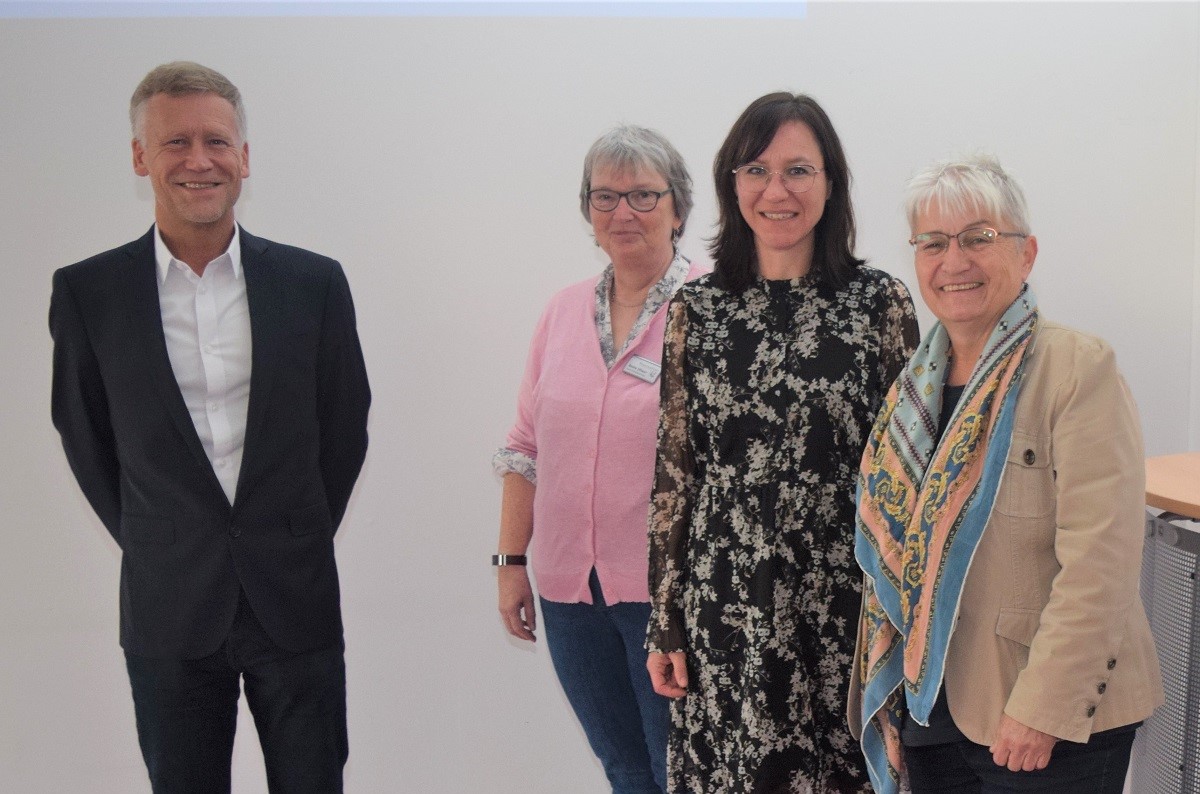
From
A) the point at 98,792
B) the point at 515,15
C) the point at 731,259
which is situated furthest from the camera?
the point at 98,792

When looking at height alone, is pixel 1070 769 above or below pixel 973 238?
below

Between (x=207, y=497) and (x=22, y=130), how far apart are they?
1.58 m

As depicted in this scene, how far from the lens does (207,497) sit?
6.46 ft

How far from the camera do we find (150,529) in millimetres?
1993

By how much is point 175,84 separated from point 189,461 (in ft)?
2.30

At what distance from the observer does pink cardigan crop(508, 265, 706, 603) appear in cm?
209

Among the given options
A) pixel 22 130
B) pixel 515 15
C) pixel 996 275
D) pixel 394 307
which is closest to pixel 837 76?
pixel 515 15

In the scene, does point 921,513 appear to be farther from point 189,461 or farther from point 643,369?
point 189,461

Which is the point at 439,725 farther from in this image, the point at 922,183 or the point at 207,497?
the point at 922,183

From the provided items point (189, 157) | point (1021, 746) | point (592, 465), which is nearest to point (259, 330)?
point (189, 157)

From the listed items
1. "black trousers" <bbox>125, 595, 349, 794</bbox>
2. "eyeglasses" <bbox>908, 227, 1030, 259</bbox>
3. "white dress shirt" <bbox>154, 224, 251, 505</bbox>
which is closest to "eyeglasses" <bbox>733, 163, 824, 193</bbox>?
"eyeglasses" <bbox>908, 227, 1030, 259</bbox>

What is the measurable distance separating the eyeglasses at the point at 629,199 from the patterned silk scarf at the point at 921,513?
0.74 m

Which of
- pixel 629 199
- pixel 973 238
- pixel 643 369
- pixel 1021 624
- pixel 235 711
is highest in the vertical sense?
pixel 629 199

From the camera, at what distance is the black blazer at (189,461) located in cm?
197
